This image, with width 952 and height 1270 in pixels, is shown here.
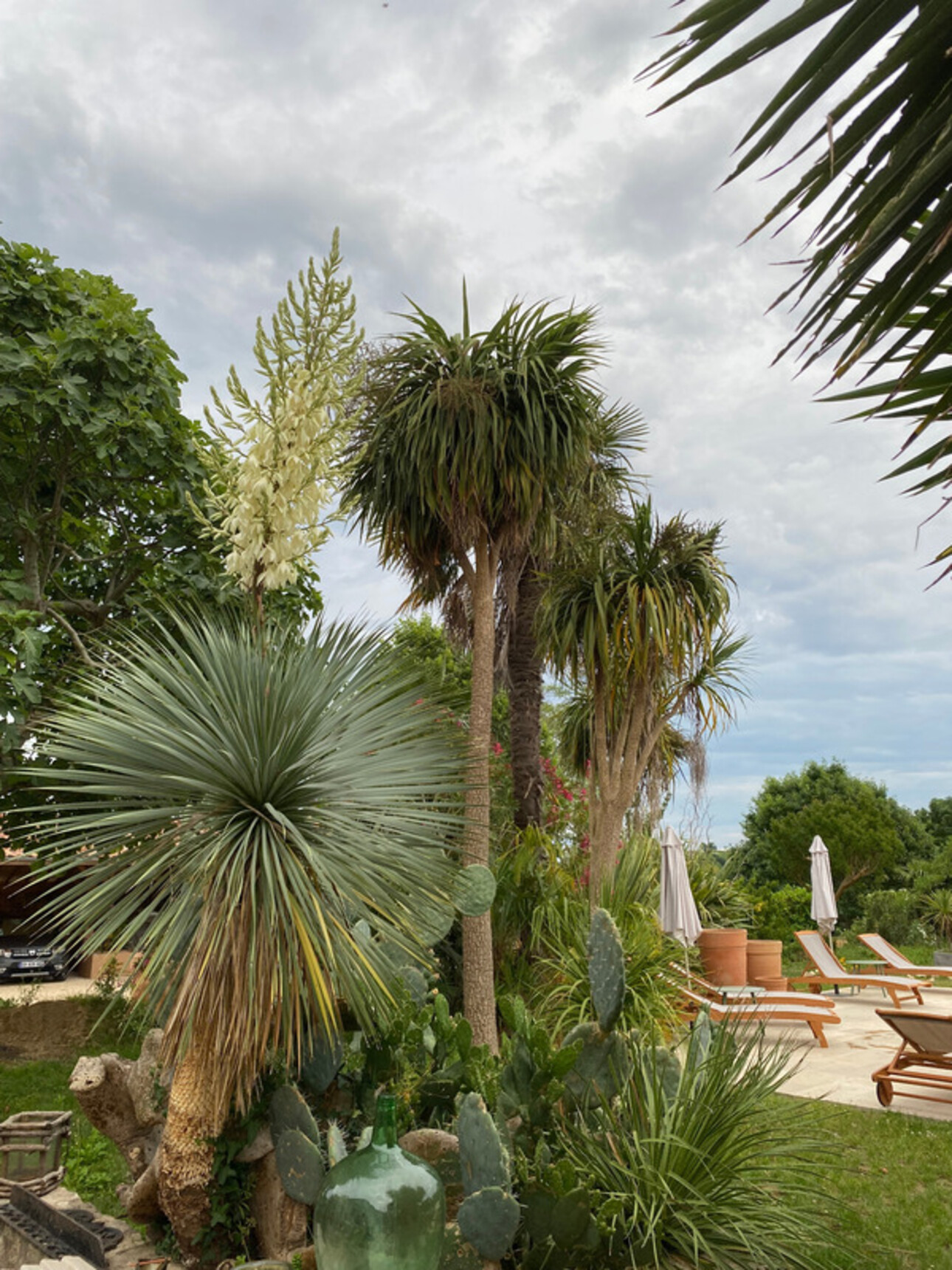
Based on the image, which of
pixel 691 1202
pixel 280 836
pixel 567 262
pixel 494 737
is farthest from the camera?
pixel 494 737

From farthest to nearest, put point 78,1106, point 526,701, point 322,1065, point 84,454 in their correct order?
point 526,701, point 84,454, point 78,1106, point 322,1065

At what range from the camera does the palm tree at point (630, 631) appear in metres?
8.72

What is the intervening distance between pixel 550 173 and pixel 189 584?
4104mm

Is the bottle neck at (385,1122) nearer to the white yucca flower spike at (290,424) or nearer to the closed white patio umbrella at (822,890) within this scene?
the white yucca flower spike at (290,424)

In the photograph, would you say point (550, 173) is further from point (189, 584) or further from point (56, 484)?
point (56, 484)

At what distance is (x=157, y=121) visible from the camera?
5.65 meters

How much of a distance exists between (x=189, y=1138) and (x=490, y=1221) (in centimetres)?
123

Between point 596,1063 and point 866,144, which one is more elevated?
point 866,144

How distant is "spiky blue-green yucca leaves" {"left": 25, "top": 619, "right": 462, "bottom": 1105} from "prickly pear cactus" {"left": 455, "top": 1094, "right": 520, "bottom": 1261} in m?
0.63

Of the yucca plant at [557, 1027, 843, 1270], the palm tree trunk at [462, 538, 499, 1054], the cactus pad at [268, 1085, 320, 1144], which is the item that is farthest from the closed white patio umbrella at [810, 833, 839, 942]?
the cactus pad at [268, 1085, 320, 1144]

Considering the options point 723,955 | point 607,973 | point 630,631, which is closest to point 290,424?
point 607,973

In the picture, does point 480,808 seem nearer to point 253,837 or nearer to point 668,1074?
point 668,1074

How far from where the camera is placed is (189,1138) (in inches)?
138

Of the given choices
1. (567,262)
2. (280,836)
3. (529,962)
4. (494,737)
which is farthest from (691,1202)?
(494,737)
